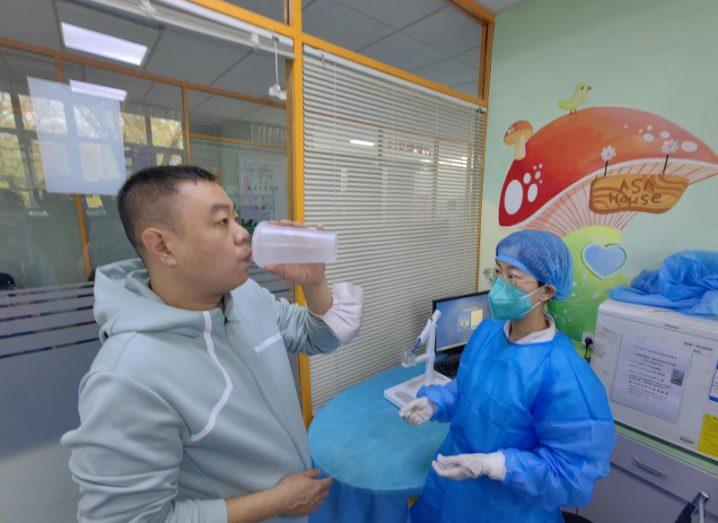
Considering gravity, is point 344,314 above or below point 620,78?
below

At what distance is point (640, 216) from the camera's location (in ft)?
5.32

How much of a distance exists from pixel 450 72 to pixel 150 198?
3.45m

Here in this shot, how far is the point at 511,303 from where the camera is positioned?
3.43 feet

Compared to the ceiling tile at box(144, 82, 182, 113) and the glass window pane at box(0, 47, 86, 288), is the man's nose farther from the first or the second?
the ceiling tile at box(144, 82, 182, 113)

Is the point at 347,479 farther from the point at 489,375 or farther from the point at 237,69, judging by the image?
the point at 237,69

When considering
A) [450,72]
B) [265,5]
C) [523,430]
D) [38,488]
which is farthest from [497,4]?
[38,488]

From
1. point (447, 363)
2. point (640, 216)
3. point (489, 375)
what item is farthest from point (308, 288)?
point (640, 216)

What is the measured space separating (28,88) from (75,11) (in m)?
0.76

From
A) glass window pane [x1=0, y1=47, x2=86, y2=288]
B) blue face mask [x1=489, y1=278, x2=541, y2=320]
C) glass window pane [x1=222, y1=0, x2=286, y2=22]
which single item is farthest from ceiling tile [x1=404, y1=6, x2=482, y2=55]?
glass window pane [x1=0, y1=47, x2=86, y2=288]

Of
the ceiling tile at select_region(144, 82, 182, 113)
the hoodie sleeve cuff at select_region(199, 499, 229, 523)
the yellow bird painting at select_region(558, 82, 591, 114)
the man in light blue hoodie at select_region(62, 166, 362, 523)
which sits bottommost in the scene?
the hoodie sleeve cuff at select_region(199, 499, 229, 523)

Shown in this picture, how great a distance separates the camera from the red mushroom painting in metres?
1.51

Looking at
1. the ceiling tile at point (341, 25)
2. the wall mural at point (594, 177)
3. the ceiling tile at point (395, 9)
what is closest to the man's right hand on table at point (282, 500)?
the wall mural at point (594, 177)

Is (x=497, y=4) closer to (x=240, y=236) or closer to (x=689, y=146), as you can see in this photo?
(x=689, y=146)

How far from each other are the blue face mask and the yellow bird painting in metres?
1.38
